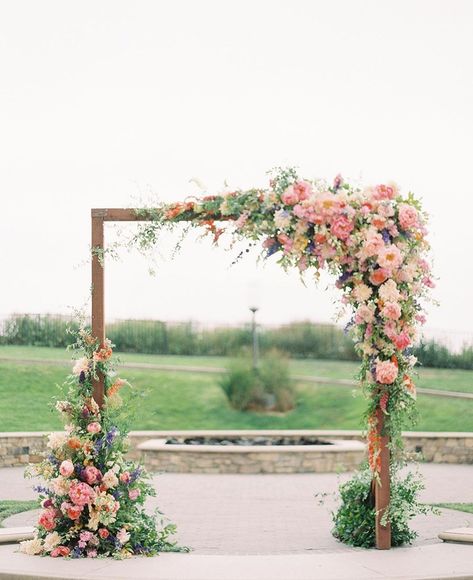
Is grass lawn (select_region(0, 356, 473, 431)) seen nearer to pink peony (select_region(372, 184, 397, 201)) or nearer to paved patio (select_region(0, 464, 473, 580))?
paved patio (select_region(0, 464, 473, 580))

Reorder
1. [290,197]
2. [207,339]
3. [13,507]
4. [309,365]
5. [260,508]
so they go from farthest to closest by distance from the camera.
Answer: [207,339], [309,365], [260,508], [13,507], [290,197]

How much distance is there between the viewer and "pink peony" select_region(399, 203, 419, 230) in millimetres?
8141

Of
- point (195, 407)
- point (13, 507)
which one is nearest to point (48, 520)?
point (13, 507)

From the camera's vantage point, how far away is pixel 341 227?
8.02 metres

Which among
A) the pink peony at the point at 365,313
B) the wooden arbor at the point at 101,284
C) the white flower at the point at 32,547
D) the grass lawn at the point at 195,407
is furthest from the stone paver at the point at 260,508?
the grass lawn at the point at 195,407

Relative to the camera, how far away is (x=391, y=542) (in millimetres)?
8633

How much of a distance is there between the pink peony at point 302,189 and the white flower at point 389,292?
96 cm

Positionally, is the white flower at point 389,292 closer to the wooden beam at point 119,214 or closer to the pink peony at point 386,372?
the pink peony at point 386,372

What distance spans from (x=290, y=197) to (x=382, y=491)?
8.37ft

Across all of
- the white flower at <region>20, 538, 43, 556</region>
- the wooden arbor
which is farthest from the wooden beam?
the white flower at <region>20, 538, 43, 556</region>

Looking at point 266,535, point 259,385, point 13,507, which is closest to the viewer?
point 266,535

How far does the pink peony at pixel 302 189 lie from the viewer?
8141mm

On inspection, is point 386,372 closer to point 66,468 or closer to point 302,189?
point 302,189

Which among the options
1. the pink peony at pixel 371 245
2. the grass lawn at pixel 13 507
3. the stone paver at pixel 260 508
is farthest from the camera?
the grass lawn at pixel 13 507
